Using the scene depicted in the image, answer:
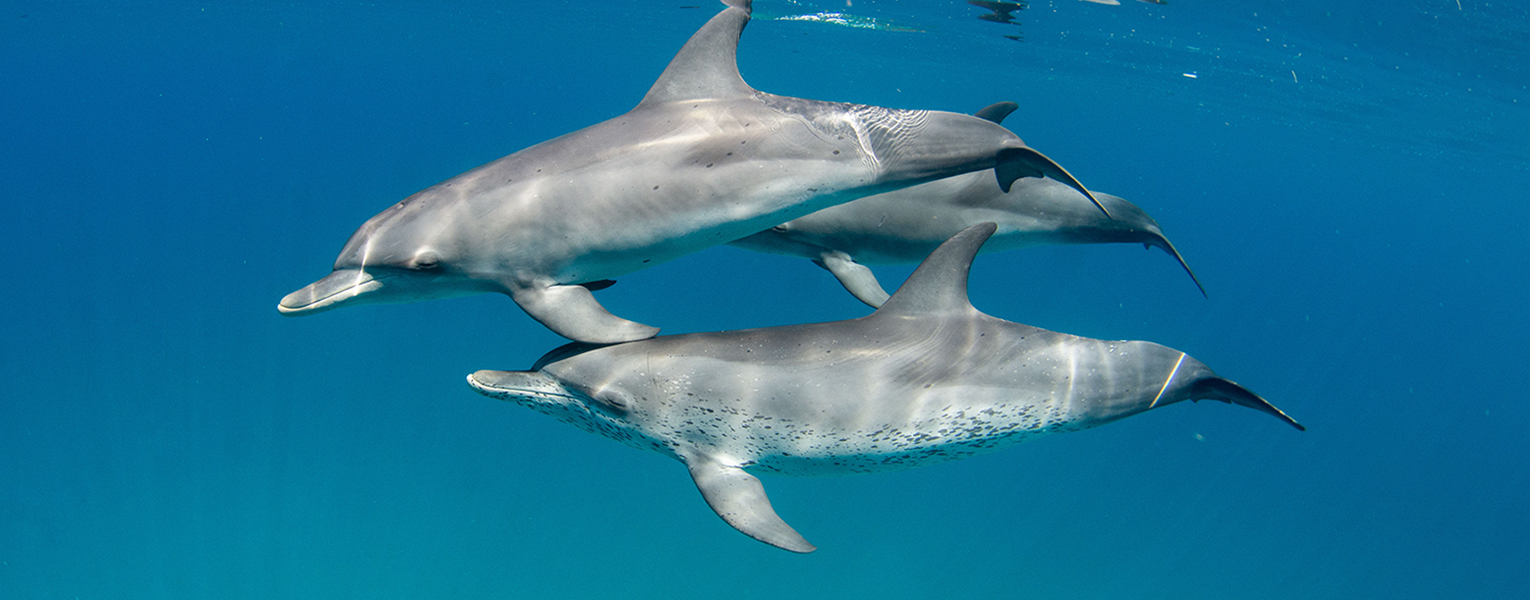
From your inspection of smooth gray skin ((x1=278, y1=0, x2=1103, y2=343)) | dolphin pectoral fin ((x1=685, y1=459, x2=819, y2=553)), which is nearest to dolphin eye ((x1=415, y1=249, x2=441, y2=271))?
smooth gray skin ((x1=278, y1=0, x2=1103, y2=343))

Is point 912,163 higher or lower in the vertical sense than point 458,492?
higher

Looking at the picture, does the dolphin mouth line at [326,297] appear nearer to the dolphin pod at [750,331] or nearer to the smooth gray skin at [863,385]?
the dolphin pod at [750,331]

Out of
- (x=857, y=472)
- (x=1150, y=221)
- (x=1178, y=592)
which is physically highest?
(x=1150, y=221)

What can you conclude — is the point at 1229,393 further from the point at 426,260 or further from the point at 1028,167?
the point at 426,260

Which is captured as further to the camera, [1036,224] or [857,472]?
[1036,224]

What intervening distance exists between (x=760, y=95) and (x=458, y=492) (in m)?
12.4

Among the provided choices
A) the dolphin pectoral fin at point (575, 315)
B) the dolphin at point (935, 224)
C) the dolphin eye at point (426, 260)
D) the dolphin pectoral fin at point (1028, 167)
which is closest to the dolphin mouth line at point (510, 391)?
the dolphin pectoral fin at point (575, 315)

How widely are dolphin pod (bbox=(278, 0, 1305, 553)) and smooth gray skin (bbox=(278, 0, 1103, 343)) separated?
0.4 inches

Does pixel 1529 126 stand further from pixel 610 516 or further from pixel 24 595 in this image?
pixel 24 595

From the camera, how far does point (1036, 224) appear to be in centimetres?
481

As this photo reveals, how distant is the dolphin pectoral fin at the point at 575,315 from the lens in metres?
3.50

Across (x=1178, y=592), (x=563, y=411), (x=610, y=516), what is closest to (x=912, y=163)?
(x=563, y=411)

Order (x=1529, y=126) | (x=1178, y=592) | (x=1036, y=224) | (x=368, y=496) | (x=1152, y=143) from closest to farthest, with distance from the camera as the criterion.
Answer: (x=1036, y=224) < (x=368, y=496) < (x=1178, y=592) < (x=1529, y=126) < (x=1152, y=143)

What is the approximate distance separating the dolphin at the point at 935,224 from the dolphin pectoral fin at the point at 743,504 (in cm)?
136
